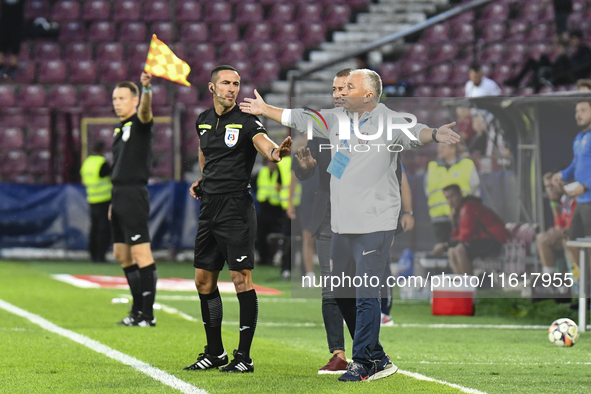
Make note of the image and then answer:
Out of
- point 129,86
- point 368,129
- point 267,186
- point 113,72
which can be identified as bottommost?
point 267,186

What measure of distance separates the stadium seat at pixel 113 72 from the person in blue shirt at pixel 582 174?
12162 mm

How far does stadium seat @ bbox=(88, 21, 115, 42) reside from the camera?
65.2ft

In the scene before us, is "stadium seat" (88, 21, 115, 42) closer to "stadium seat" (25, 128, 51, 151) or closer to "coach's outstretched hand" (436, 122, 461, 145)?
"stadium seat" (25, 128, 51, 151)

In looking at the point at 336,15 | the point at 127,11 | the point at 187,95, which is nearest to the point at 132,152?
the point at 187,95

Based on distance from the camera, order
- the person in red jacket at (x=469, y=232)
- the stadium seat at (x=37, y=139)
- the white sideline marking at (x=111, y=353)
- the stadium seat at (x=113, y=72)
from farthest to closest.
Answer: the stadium seat at (x=113, y=72) < the stadium seat at (x=37, y=139) < the person in red jacket at (x=469, y=232) < the white sideline marking at (x=111, y=353)

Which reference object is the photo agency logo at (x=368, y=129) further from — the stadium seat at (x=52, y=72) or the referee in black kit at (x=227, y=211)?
the stadium seat at (x=52, y=72)

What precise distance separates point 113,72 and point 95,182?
13.7 feet

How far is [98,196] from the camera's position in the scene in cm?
1555

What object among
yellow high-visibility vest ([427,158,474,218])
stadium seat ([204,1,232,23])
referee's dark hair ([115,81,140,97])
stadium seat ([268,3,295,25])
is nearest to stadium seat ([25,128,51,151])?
stadium seat ([204,1,232,23])

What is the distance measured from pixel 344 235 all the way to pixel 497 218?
3708mm

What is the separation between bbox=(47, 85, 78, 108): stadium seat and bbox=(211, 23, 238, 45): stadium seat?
3.24m

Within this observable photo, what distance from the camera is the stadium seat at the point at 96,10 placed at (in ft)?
66.2

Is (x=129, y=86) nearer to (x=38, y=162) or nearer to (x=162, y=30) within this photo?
(x=38, y=162)

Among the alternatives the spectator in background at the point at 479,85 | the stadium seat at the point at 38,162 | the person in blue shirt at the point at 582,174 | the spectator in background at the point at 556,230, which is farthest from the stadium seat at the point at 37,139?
the person in blue shirt at the point at 582,174
